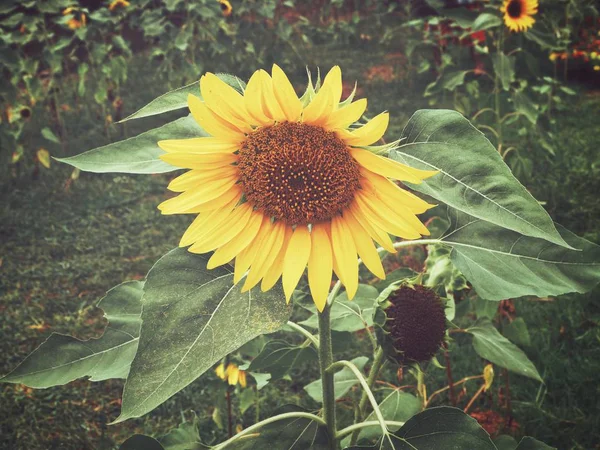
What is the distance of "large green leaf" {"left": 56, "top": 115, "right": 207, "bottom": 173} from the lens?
68 centimetres

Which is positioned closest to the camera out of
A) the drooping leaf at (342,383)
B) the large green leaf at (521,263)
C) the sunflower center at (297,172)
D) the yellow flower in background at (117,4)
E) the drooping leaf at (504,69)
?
the sunflower center at (297,172)

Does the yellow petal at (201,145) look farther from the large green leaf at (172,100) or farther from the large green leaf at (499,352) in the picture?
the large green leaf at (499,352)

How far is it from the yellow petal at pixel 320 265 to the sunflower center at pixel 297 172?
0.02m

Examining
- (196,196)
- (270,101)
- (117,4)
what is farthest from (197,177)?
(117,4)

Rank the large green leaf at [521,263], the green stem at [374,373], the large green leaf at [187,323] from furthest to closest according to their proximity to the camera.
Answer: the green stem at [374,373], the large green leaf at [521,263], the large green leaf at [187,323]

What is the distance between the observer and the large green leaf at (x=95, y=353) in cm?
82

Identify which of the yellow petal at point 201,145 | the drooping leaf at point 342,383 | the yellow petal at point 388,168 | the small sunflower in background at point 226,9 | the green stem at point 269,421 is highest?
Result: the small sunflower in background at point 226,9

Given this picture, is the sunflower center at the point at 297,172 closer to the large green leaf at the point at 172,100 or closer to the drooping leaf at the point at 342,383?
the large green leaf at the point at 172,100

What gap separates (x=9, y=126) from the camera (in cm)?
294

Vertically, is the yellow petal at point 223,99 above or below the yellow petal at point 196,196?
above

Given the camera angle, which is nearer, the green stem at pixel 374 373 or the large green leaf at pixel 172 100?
the large green leaf at pixel 172 100

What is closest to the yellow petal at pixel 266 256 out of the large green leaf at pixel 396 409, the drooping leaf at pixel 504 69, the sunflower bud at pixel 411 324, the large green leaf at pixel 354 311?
the sunflower bud at pixel 411 324

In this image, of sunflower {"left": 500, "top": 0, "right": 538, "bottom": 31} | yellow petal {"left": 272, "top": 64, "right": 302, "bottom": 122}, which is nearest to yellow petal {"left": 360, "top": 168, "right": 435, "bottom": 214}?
yellow petal {"left": 272, "top": 64, "right": 302, "bottom": 122}

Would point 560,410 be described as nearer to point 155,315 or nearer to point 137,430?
point 137,430
